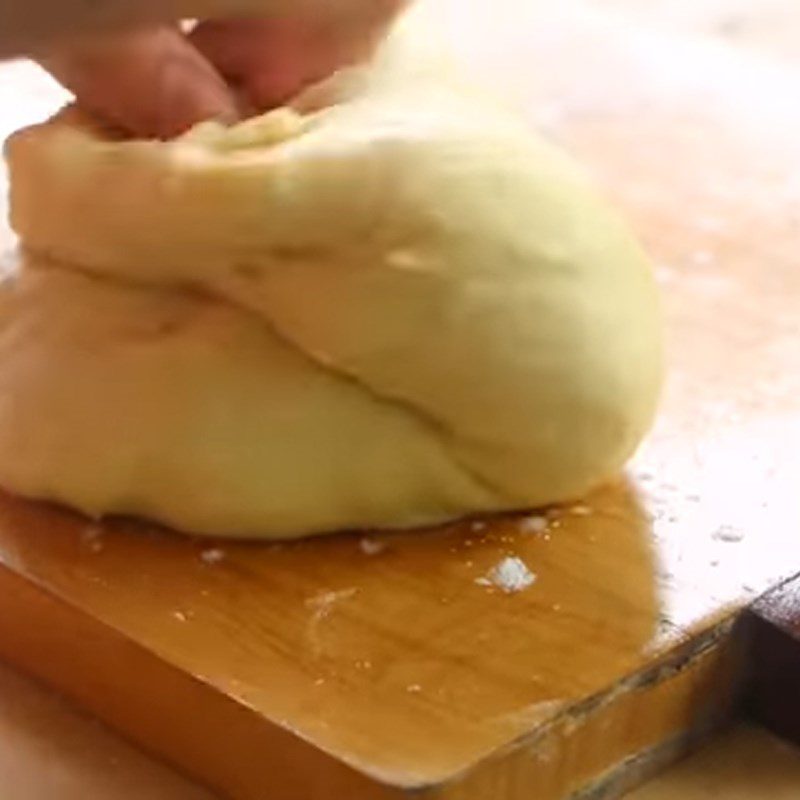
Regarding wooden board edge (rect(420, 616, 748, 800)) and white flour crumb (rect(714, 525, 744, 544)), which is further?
white flour crumb (rect(714, 525, 744, 544))

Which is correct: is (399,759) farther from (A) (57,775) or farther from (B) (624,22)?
(B) (624,22)

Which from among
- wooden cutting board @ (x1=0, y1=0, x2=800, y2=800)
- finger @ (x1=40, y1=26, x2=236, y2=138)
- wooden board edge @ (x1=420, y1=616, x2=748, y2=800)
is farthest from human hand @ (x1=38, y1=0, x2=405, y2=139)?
wooden board edge @ (x1=420, y1=616, x2=748, y2=800)

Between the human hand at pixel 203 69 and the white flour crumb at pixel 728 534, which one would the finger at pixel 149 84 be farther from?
the white flour crumb at pixel 728 534

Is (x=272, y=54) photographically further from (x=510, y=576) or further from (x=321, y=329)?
(x=510, y=576)

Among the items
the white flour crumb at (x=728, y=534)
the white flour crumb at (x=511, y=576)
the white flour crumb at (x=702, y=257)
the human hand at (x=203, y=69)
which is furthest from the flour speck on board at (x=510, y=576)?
the white flour crumb at (x=702, y=257)

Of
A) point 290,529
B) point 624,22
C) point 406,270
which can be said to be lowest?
point 624,22

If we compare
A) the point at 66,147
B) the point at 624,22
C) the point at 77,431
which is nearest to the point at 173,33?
the point at 66,147

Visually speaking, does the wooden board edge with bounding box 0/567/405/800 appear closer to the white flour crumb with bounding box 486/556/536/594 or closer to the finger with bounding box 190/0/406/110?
the white flour crumb with bounding box 486/556/536/594

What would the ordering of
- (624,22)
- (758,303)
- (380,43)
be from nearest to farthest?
1. (380,43)
2. (758,303)
3. (624,22)
